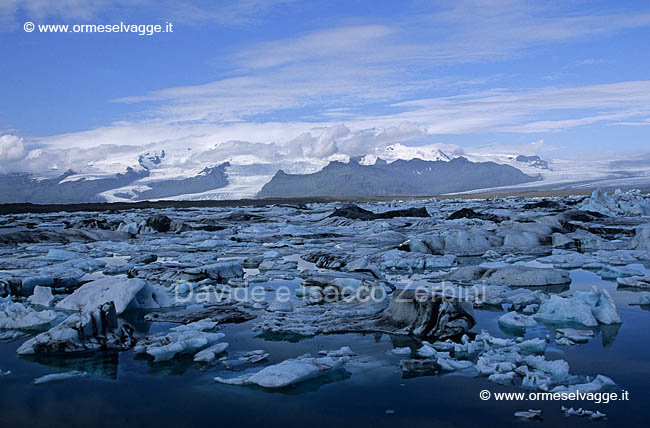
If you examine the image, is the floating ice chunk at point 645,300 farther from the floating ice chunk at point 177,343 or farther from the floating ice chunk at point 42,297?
the floating ice chunk at point 42,297

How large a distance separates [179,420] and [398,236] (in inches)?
533

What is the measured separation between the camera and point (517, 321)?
619 cm

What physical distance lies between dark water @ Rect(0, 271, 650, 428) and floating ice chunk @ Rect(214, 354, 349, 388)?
0.26 ft

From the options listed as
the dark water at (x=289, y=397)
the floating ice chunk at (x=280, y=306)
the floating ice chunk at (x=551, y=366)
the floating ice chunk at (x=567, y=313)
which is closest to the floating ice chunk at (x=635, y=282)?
the floating ice chunk at (x=567, y=313)

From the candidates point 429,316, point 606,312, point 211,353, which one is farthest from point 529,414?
point 606,312

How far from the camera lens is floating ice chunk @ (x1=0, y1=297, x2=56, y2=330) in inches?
257

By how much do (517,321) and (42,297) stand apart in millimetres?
6501

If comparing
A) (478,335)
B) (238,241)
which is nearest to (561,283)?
(478,335)

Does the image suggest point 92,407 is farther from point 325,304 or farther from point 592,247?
point 592,247

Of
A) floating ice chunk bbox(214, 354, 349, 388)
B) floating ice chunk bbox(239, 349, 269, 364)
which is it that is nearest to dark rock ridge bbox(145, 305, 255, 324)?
floating ice chunk bbox(239, 349, 269, 364)

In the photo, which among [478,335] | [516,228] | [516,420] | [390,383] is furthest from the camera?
[516,228]

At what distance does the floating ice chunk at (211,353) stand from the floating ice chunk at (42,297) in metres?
3.53

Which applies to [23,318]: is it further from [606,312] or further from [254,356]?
[606,312]

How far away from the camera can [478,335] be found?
5.55 meters
